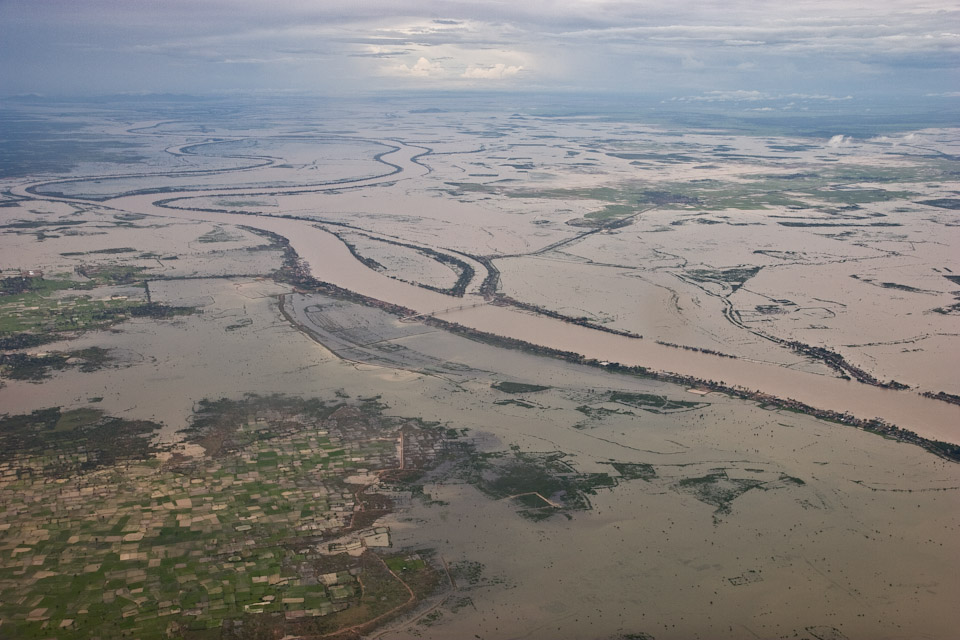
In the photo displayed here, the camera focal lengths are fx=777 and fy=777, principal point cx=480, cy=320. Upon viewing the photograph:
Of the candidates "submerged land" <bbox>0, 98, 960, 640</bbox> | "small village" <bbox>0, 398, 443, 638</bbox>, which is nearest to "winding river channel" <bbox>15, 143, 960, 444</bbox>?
"submerged land" <bbox>0, 98, 960, 640</bbox>

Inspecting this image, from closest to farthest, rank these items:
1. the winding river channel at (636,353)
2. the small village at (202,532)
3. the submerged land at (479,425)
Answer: the small village at (202,532) < the submerged land at (479,425) < the winding river channel at (636,353)

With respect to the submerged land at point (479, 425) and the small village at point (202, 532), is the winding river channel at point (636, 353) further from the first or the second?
the small village at point (202, 532)

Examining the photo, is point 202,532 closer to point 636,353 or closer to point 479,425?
point 479,425

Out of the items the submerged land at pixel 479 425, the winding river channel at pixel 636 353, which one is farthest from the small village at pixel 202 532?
the winding river channel at pixel 636 353

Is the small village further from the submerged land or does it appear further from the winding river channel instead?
the winding river channel

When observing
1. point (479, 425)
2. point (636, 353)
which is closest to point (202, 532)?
point (479, 425)

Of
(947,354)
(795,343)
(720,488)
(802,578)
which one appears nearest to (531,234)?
(795,343)

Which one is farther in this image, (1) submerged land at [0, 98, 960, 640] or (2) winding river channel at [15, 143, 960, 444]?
(2) winding river channel at [15, 143, 960, 444]
